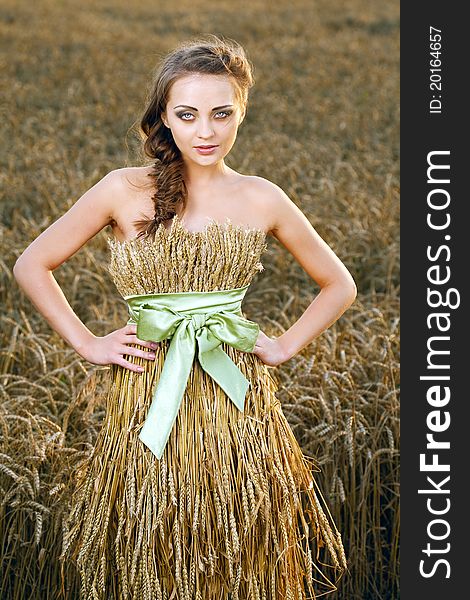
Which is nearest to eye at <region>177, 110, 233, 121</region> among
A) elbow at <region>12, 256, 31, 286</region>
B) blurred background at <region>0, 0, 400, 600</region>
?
blurred background at <region>0, 0, 400, 600</region>

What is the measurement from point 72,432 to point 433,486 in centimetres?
117

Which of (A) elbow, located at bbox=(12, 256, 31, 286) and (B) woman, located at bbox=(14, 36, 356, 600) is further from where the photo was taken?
(A) elbow, located at bbox=(12, 256, 31, 286)

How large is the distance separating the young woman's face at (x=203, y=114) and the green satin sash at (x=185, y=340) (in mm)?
324

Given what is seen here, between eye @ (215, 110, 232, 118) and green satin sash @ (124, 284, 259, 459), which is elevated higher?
eye @ (215, 110, 232, 118)

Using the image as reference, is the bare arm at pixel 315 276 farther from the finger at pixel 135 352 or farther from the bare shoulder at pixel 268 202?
the finger at pixel 135 352

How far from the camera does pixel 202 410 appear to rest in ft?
7.47

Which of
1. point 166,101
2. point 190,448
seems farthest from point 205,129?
point 190,448

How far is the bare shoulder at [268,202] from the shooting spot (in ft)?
7.66

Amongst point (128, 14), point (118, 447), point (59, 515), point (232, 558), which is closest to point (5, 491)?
point (59, 515)

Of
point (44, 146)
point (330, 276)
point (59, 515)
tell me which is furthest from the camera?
point (44, 146)

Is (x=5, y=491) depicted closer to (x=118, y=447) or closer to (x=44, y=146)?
(x=118, y=447)

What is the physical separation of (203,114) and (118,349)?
0.57 meters

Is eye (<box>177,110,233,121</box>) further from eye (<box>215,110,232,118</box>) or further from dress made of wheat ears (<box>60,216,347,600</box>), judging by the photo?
dress made of wheat ears (<box>60,216,347,600</box>)

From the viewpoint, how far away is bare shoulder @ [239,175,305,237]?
234 centimetres
